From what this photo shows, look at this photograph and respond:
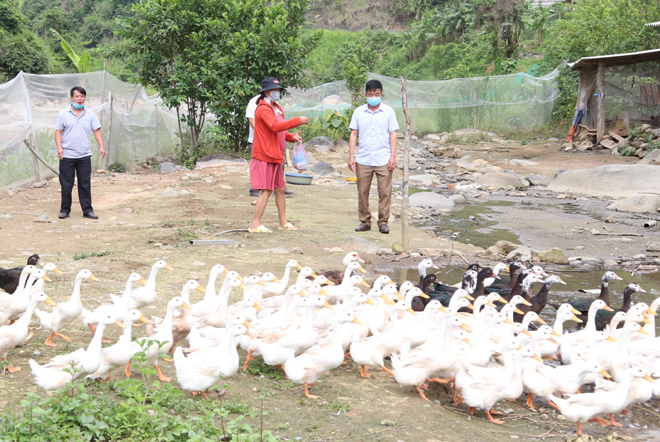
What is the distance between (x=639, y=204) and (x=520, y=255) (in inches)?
196

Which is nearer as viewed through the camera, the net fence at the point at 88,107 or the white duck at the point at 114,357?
the white duck at the point at 114,357

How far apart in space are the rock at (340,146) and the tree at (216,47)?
4453 millimetres

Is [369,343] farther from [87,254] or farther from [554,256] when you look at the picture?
[554,256]

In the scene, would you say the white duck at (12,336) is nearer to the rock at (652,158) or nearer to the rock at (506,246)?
the rock at (506,246)

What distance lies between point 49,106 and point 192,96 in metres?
4.25

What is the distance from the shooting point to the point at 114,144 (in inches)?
603

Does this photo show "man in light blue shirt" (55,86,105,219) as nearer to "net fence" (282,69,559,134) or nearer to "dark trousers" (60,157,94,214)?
"dark trousers" (60,157,94,214)

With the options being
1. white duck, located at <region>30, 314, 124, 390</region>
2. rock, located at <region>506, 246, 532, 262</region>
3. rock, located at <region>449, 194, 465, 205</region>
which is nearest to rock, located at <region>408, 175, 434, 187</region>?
rock, located at <region>449, 194, 465, 205</region>

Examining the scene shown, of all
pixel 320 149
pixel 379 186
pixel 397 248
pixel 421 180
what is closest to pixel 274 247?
pixel 397 248

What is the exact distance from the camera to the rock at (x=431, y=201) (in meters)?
12.6

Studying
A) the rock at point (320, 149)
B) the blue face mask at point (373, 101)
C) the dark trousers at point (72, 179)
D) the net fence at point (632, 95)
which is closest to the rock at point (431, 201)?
the blue face mask at point (373, 101)

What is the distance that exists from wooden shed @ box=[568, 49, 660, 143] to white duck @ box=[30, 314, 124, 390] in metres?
18.7

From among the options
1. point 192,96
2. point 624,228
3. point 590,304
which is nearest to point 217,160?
point 192,96

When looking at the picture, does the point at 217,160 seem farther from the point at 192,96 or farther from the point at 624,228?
the point at 624,228
